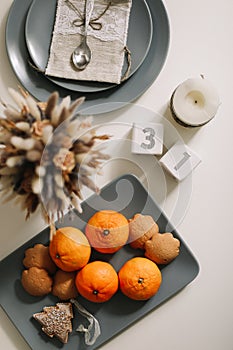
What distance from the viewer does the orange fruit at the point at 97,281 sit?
0.88m

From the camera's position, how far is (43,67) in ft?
3.18

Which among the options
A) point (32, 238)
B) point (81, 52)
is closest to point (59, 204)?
point (32, 238)

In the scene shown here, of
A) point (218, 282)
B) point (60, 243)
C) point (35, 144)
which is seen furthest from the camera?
point (218, 282)

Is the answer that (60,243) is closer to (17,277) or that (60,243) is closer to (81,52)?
(17,277)

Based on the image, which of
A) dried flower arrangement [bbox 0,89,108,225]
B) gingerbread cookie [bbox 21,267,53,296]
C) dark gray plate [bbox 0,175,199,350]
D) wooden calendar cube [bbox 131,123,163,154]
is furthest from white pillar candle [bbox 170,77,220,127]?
gingerbread cookie [bbox 21,267,53,296]

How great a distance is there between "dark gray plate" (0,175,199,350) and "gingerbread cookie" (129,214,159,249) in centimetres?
2

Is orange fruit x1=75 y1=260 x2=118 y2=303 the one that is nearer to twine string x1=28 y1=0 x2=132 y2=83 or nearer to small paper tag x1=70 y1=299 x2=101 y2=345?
small paper tag x1=70 y1=299 x2=101 y2=345

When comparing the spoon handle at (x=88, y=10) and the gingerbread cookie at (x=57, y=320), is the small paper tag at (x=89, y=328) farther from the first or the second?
the spoon handle at (x=88, y=10)

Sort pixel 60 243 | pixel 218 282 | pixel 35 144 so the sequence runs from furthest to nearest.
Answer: pixel 218 282 < pixel 60 243 < pixel 35 144

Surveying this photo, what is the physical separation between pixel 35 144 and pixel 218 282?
19.9 inches

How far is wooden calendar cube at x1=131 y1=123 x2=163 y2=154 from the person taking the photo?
94 cm

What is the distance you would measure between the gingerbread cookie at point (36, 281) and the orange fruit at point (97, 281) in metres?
0.06

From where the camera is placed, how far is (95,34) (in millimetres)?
971

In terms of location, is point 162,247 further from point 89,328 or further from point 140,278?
point 89,328
